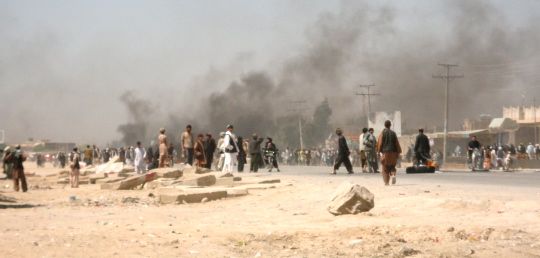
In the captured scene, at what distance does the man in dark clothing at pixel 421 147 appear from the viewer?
2134 cm

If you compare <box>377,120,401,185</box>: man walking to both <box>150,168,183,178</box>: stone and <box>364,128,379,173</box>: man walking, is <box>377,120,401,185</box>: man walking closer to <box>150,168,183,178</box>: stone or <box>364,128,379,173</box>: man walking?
<box>150,168,183,178</box>: stone

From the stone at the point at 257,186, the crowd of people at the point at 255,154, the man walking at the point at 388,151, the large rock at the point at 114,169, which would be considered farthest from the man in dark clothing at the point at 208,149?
the man walking at the point at 388,151

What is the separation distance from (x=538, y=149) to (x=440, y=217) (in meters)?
36.2

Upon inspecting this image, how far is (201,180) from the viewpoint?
17.5 metres

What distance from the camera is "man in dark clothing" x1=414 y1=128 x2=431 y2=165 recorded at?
21.3 m

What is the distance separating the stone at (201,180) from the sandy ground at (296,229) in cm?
420

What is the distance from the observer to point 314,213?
36.5 feet

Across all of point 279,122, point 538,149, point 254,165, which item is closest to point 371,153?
point 254,165

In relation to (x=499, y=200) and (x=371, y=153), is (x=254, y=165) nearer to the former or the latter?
(x=371, y=153)

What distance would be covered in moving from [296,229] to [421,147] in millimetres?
13244

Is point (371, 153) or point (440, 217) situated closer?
point (440, 217)

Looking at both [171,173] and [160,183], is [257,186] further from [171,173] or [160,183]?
[171,173]

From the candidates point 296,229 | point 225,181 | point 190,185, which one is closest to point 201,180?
point 190,185

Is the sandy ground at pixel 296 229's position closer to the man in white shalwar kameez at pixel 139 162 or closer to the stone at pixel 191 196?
the stone at pixel 191 196
